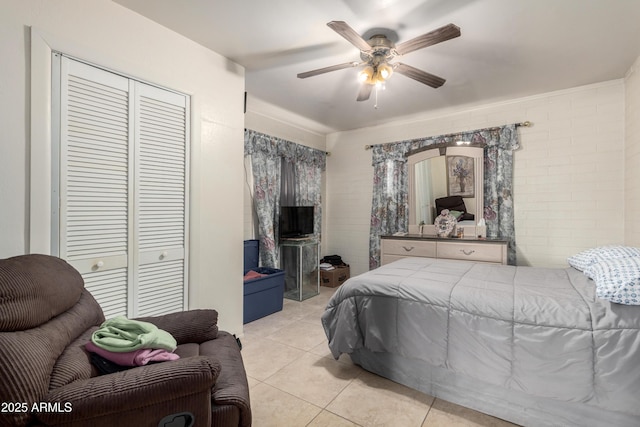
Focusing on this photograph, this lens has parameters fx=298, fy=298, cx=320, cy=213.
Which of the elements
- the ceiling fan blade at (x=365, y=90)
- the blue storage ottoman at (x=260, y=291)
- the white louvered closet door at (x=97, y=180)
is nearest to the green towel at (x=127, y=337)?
the white louvered closet door at (x=97, y=180)

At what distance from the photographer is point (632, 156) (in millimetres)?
2779

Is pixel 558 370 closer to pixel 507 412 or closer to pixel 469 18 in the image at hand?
pixel 507 412

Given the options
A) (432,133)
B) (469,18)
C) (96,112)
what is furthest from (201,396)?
(432,133)

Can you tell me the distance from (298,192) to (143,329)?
3446 millimetres

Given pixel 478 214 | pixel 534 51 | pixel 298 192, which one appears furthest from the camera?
pixel 298 192

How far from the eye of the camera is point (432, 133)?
415cm

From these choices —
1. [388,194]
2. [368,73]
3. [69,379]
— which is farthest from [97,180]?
[388,194]

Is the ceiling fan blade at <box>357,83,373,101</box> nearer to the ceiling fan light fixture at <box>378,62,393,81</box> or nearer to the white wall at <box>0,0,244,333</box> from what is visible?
the ceiling fan light fixture at <box>378,62,393,81</box>

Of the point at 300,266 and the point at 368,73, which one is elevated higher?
the point at 368,73

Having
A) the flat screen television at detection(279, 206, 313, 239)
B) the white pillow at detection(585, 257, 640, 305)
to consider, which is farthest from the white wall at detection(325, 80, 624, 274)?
the flat screen television at detection(279, 206, 313, 239)

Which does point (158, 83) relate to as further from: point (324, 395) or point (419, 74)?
point (324, 395)

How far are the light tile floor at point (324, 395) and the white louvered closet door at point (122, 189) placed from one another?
86 centimetres

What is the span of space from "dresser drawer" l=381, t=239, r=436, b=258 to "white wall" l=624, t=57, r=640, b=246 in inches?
69.6

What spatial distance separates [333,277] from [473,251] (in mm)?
2039
